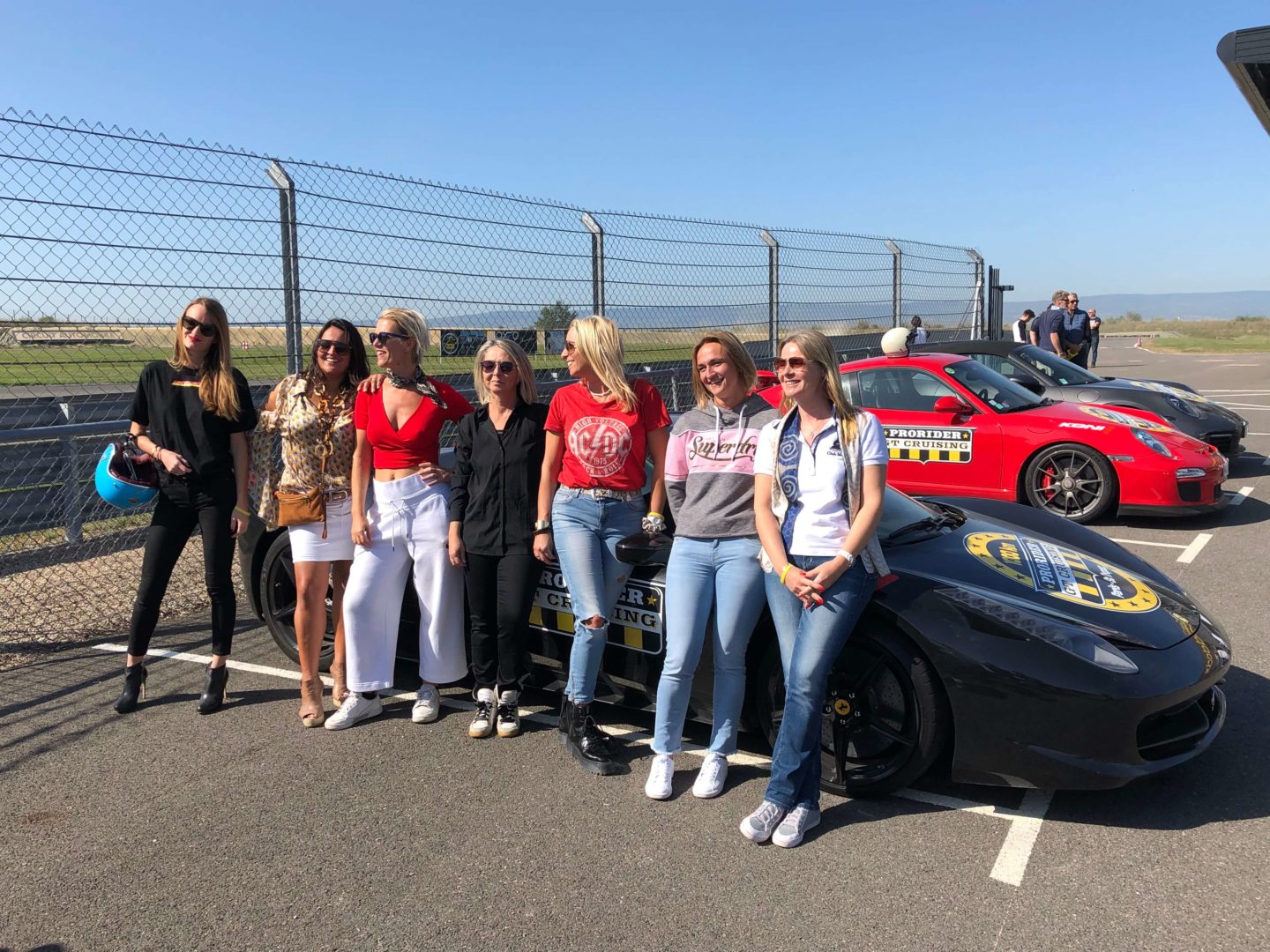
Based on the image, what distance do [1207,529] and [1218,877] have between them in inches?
212

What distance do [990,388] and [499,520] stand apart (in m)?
5.58

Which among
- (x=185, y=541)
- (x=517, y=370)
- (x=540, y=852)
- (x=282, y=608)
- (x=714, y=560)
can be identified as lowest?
(x=540, y=852)

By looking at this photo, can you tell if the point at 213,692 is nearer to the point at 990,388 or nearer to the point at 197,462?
the point at 197,462

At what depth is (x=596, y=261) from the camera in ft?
27.3

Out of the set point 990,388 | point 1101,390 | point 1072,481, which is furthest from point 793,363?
point 1101,390

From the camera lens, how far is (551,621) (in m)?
4.05

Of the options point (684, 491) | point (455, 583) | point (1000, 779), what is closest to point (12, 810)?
point (455, 583)

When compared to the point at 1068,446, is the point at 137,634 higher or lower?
lower

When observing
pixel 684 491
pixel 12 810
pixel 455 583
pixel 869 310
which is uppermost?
pixel 869 310

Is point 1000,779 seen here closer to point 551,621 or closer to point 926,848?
point 926,848


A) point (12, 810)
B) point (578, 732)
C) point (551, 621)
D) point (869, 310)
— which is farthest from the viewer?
point (869, 310)

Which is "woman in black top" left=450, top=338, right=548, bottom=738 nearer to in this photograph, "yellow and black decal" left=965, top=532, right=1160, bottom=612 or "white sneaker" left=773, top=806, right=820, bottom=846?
"white sneaker" left=773, top=806, right=820, bottom=846

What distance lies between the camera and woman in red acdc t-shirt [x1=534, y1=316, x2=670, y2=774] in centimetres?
367

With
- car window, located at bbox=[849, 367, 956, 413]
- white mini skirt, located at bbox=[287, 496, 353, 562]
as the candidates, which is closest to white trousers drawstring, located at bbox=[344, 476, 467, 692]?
white mini skirt, located at bbox=[287, 496, 353, 562]
